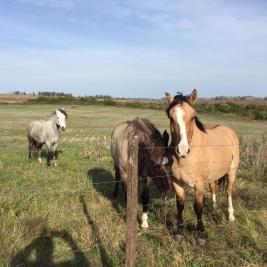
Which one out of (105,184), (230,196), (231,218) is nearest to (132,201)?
(231,218)

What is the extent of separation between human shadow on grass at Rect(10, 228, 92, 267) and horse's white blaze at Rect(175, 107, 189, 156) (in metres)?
1.94

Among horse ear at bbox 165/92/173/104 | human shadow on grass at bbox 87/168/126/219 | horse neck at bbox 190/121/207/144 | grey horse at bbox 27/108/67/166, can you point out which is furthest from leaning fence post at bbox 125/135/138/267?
grey horse at bbox 27/108/67/166

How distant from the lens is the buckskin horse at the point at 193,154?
4.65m

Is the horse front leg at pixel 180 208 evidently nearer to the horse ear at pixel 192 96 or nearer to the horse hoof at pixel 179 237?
the horse hoof at pixel 179 237

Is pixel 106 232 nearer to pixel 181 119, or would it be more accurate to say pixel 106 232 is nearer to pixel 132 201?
pixel 132 201

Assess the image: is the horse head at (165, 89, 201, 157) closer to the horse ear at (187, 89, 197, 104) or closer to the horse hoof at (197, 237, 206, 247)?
the horse ear at (187, 89, 197, 104)

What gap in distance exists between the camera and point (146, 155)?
6320mm

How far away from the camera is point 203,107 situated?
153 ft

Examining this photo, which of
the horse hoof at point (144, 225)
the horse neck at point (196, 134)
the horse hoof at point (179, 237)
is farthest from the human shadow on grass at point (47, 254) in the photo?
the horse neck at point (196, 134)

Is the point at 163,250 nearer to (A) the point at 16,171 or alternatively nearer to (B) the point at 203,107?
(A) the point at 16,171

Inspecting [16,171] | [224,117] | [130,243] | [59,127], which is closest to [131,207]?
[130,243]

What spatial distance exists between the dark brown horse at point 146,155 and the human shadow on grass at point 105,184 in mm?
528

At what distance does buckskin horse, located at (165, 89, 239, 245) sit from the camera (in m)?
4.65

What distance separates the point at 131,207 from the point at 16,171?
7219 millimetres
